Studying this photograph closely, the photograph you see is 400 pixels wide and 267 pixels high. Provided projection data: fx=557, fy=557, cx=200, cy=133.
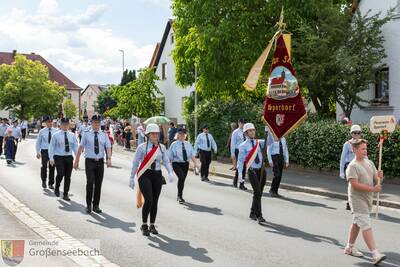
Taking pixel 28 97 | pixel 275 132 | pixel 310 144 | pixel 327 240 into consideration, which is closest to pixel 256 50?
pixel 310 144

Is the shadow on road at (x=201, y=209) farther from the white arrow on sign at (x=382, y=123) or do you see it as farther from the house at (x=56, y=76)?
the house at (x=56, y=76)

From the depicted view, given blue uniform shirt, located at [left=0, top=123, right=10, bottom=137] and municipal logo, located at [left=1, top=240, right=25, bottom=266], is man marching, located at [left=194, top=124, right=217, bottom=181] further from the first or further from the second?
blue uniform shirt, located at [left=0, top=123, right=10, bottom=137]

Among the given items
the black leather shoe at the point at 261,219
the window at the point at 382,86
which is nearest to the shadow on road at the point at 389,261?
the black leather shoe at the point at 261,219

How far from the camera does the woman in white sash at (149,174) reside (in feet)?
29.4

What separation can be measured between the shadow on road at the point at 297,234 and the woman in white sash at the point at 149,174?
200 cm

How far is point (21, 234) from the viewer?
338 inches

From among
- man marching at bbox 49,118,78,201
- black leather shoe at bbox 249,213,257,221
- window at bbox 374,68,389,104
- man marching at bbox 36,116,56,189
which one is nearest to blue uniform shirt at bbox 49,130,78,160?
man marching at bbox 49,118,78,201

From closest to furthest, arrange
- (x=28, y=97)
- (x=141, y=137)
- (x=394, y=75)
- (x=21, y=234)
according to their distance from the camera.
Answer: (x=21, y=234) → (x=394, y=75) → (x=141, y=137) → (x=28, y=97)

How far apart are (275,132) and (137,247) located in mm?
3771

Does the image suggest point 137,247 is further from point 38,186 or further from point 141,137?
point 141,137

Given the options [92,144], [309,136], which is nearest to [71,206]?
[92,144]

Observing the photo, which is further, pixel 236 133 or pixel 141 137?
pixel 141 137

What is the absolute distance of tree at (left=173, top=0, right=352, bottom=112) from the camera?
22484mm

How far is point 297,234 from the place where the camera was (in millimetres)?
9086
